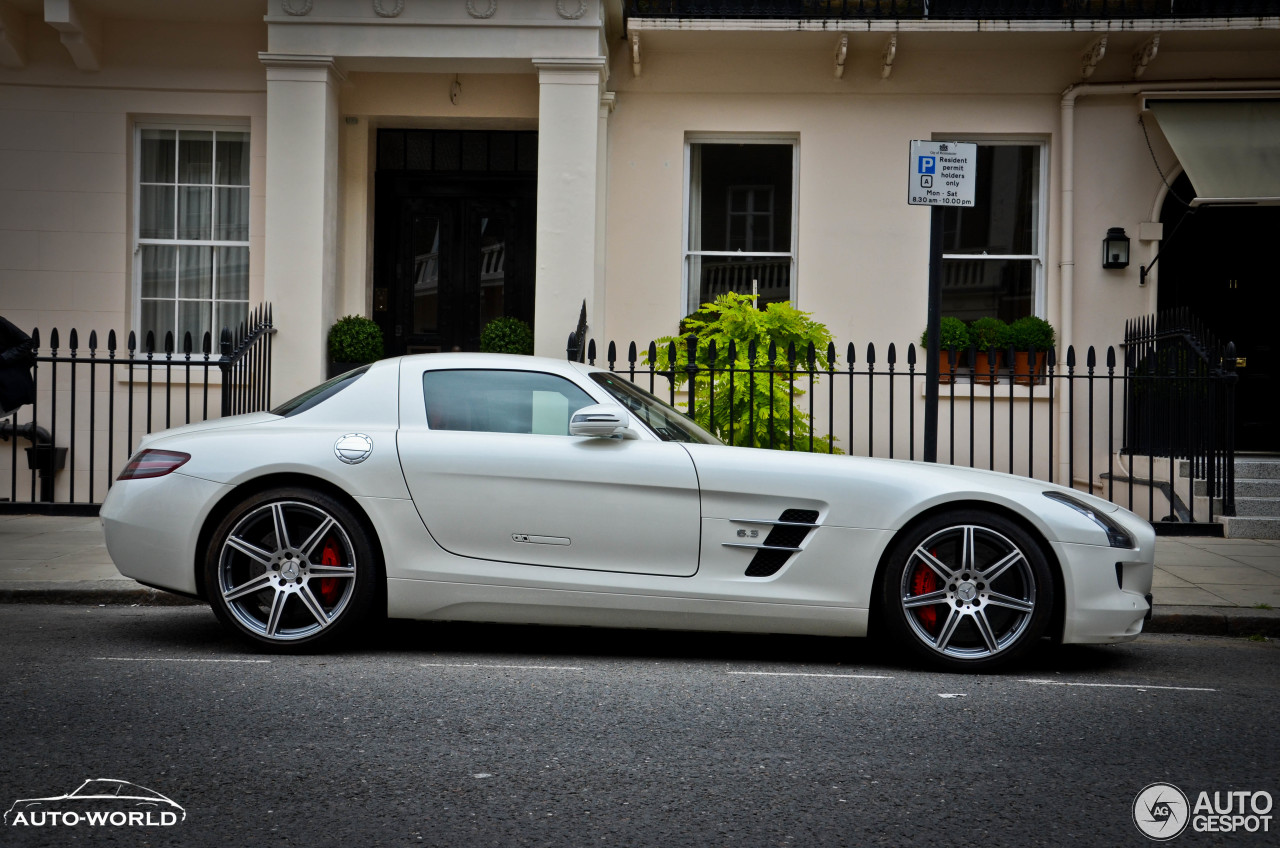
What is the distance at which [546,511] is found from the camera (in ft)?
16.5

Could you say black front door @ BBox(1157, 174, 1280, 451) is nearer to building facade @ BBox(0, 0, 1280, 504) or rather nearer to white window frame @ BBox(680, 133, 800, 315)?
building facade @ BBox(0, 0, 1280, 504)

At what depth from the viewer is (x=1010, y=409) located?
8.81 m

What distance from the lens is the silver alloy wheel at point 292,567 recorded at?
506 centimetres

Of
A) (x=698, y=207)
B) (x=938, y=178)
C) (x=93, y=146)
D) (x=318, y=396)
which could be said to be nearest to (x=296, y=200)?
(x=93, y=146)

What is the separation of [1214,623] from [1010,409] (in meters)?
2.85

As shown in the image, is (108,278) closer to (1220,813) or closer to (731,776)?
(731,776)

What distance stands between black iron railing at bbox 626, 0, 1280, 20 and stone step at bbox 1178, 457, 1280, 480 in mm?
4132

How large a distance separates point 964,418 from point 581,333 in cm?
408

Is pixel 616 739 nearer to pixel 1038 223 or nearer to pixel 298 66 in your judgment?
pixel 298 66

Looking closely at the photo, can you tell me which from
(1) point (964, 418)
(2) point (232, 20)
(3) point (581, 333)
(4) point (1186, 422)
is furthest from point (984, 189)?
(2) point (232, 20)

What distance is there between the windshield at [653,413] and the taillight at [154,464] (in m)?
1.92

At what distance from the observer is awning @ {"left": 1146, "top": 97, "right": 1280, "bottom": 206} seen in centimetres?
1057

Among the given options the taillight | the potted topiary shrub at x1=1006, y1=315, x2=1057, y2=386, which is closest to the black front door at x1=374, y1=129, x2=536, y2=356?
the potted topiary shrub at x1=1006, y1=315, x2=1057, y2=386

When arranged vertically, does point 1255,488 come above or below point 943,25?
below
